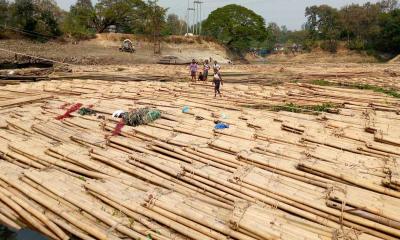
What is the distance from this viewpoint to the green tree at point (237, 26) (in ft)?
142

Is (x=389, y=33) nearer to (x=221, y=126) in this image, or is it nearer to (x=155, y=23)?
(x=155, y=23)

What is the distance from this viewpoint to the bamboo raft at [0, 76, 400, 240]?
16.0 feet

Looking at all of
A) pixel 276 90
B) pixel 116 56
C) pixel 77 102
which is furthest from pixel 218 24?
pixel 77 102

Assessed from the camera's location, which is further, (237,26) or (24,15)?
(237,26)

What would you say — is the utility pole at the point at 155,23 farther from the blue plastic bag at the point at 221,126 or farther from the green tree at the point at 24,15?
the blue plastic bag at the point at 221,126

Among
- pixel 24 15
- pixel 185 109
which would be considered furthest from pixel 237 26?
pixel 185 109

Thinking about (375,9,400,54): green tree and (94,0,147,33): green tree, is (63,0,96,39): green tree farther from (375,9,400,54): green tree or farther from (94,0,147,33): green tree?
(375,9,400,54): green tree

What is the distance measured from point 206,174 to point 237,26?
128 ft

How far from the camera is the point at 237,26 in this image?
43188 millimetres

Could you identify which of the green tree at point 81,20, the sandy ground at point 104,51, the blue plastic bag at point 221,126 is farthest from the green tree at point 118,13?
the blue plastic bag at point 221,126

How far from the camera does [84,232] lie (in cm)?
498

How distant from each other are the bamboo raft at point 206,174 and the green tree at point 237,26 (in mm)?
34214

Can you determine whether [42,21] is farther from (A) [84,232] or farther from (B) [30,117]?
(A) [84,232]

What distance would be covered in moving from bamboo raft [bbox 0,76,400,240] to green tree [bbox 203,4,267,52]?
34214mm
